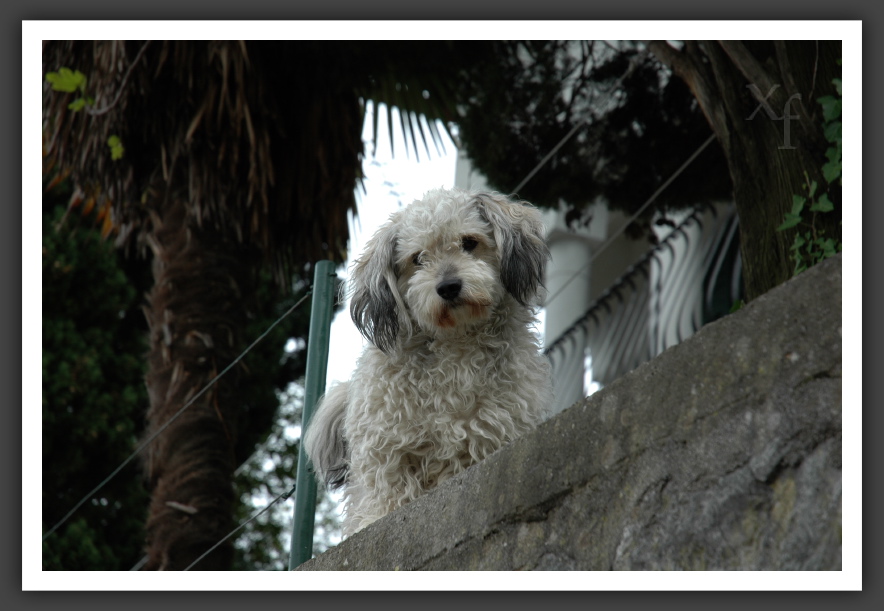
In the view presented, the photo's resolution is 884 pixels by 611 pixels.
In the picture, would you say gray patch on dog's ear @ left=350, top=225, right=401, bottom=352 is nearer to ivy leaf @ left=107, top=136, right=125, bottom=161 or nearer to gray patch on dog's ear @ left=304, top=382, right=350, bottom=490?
gray patch on dog's ear @ left=304, top=382, right=350, bottom=490

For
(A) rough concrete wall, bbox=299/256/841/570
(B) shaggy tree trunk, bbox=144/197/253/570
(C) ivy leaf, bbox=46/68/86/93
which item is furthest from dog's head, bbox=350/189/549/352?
(C) ivy leaf, bbox=46/68/86/93

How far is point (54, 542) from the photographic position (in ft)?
33.3

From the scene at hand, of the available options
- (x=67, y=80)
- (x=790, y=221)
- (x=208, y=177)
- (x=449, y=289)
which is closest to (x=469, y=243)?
(x=449, y=289)

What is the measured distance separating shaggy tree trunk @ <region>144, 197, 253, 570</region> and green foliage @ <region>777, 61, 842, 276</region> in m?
3.83

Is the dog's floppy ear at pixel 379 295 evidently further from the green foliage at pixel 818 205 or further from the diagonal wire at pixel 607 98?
the diagonal wire at pixel 607 98

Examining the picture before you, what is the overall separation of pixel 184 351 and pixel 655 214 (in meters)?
3.71

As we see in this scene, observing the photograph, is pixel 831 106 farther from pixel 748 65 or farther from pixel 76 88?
pixel 76 88

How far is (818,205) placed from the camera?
4.38 meters

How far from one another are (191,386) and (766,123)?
3974mm

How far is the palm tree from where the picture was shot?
22.8ft

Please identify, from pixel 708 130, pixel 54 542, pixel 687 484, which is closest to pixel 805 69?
pixel 687 484

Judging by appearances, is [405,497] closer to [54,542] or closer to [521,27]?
[521,27]

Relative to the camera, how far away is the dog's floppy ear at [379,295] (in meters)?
3.94

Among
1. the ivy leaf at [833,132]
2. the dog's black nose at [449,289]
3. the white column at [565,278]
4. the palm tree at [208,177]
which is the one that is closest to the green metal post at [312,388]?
the dog's black nose at [449,289]
